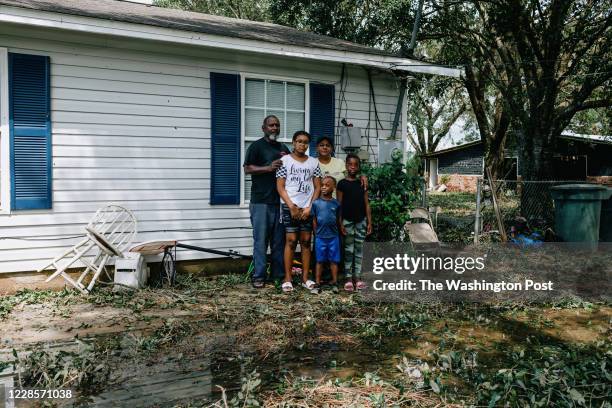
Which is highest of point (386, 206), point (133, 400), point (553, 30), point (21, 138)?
point (553, 30)

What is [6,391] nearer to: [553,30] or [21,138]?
[21,138]

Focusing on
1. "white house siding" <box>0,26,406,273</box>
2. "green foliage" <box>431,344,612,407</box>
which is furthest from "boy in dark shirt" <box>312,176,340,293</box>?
"green foliage" <box>431,344,612,407</box>

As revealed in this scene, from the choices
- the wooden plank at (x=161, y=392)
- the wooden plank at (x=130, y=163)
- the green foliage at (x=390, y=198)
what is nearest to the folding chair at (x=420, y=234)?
the green foliage at (x=390, y=198)

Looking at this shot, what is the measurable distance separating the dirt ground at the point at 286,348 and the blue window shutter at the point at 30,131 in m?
1.20

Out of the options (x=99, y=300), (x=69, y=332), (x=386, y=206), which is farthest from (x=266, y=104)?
(x=69, y=332)

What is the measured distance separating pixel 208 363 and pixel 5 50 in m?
4.35

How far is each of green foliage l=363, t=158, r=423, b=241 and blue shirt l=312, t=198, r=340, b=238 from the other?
90 cm

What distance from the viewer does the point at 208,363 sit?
13.2ft

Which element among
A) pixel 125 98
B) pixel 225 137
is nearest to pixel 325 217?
pixel 225 137

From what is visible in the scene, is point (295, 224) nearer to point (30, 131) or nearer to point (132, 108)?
point (132, 108)

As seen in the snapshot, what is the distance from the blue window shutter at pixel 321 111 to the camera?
7.76 metres

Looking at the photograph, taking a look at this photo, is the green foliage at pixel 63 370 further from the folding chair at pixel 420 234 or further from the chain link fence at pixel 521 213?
the chain link fence at pixel 521 213

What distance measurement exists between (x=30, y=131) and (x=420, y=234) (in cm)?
523

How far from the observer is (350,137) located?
25.9 feet
